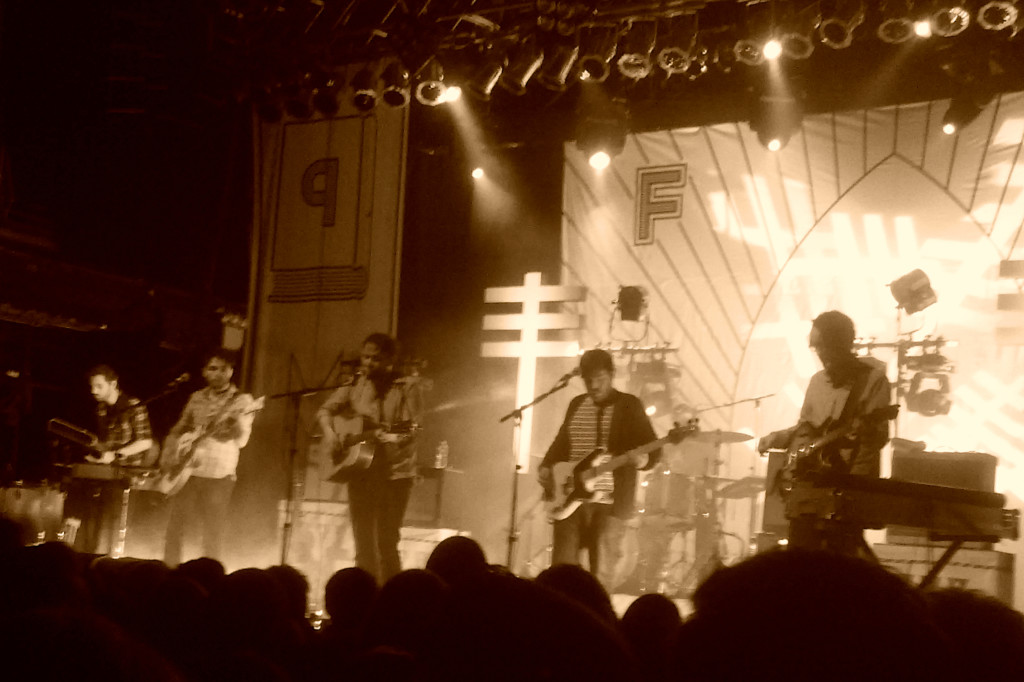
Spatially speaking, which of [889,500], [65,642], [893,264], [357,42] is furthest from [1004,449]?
[65,642]

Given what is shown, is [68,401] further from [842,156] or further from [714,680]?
[714,680]

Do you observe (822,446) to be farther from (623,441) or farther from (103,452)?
(103,452)

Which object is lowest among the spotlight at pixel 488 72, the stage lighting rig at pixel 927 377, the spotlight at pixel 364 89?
the stage lighting rig at pixel 927 377

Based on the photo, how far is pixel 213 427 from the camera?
8.01 m

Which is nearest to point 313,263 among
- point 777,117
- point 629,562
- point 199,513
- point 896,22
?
point 199,513

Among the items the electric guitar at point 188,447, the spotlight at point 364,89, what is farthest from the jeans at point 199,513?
the spotlight at point 364,89

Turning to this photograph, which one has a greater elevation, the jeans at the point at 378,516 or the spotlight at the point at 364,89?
the spotlight at the point at 364,89

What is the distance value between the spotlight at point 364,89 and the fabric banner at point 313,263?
4.17 feet

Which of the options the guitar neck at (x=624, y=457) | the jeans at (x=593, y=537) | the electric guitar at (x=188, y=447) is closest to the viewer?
the jeans at (x=593, y=537)

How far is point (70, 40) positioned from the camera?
9.91 m

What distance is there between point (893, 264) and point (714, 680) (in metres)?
9.05

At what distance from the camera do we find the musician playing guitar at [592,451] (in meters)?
6.26

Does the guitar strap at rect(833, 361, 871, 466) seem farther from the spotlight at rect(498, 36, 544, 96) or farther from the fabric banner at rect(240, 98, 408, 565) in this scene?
the fabric banner at rect(240, 98, 408, 565)

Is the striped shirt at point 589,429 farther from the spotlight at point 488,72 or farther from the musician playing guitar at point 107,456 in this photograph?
the musician playing guitar at point 107,456
